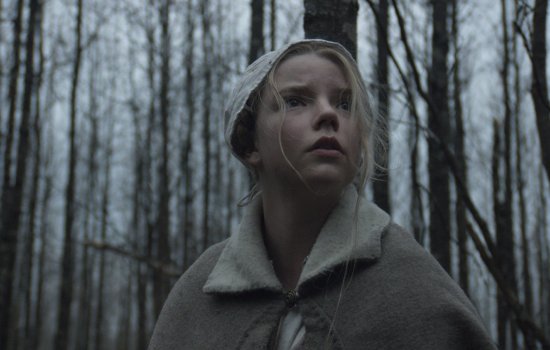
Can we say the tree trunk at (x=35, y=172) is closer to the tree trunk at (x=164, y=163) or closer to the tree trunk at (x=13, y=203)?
the tree trunk at (x=13, y=203)

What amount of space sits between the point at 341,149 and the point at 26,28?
877 cm

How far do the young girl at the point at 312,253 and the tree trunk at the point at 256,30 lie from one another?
3.55 meters

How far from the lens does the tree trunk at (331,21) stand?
2.73 metres

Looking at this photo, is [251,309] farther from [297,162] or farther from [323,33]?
[323,33]

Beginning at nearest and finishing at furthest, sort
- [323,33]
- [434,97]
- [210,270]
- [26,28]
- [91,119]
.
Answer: [210,270] → [323,33] → [434,97] → [26,28] → [91,119]

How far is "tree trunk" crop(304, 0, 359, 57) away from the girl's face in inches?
24.9

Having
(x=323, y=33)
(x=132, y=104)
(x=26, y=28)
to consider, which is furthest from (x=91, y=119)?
(x=323, y=33)

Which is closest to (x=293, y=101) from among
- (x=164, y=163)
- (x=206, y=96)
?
(x=164, y=163)

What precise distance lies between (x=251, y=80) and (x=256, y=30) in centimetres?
385

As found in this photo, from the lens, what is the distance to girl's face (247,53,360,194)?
1.94 m

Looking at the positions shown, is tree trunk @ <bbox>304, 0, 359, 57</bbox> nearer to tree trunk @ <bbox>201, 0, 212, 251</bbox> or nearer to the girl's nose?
the girl's nose

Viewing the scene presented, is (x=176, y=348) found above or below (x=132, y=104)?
below

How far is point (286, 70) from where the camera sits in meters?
2.13

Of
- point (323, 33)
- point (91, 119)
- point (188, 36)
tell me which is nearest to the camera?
point (323, 33)
